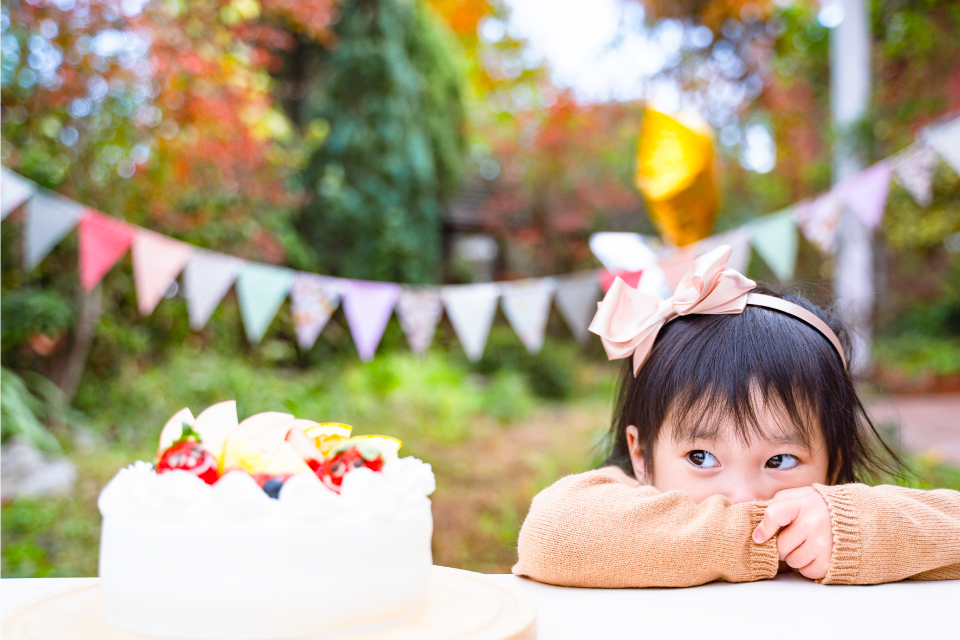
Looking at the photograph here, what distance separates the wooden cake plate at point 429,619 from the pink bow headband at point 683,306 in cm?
60

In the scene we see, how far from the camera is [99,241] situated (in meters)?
3.84

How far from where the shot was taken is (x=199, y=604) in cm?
83

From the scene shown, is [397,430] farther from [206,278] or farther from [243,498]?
[243,498]

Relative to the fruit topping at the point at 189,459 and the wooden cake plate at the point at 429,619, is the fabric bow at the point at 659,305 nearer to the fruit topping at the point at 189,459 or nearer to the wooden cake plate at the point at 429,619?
the wooden cake plate at the point at 429,619

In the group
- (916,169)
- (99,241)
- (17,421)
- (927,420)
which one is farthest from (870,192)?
(17,421)

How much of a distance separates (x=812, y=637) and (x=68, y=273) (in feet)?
20.6

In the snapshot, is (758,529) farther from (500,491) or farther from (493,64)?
(493,64)

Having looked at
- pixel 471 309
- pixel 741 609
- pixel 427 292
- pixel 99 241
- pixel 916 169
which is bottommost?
pixel 741 609

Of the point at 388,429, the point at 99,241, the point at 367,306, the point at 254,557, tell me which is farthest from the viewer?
the point at 388,429

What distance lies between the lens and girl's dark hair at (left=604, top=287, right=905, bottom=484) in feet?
4.26

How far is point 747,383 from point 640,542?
1.22ft

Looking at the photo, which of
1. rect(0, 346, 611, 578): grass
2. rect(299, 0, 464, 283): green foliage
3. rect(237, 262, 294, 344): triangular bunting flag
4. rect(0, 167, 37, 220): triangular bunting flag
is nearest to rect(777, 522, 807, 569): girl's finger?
rect(0, 346, 611, 578): grass

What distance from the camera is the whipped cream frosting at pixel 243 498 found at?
857 millimetres

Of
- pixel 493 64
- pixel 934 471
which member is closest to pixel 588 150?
pixel 493 64
